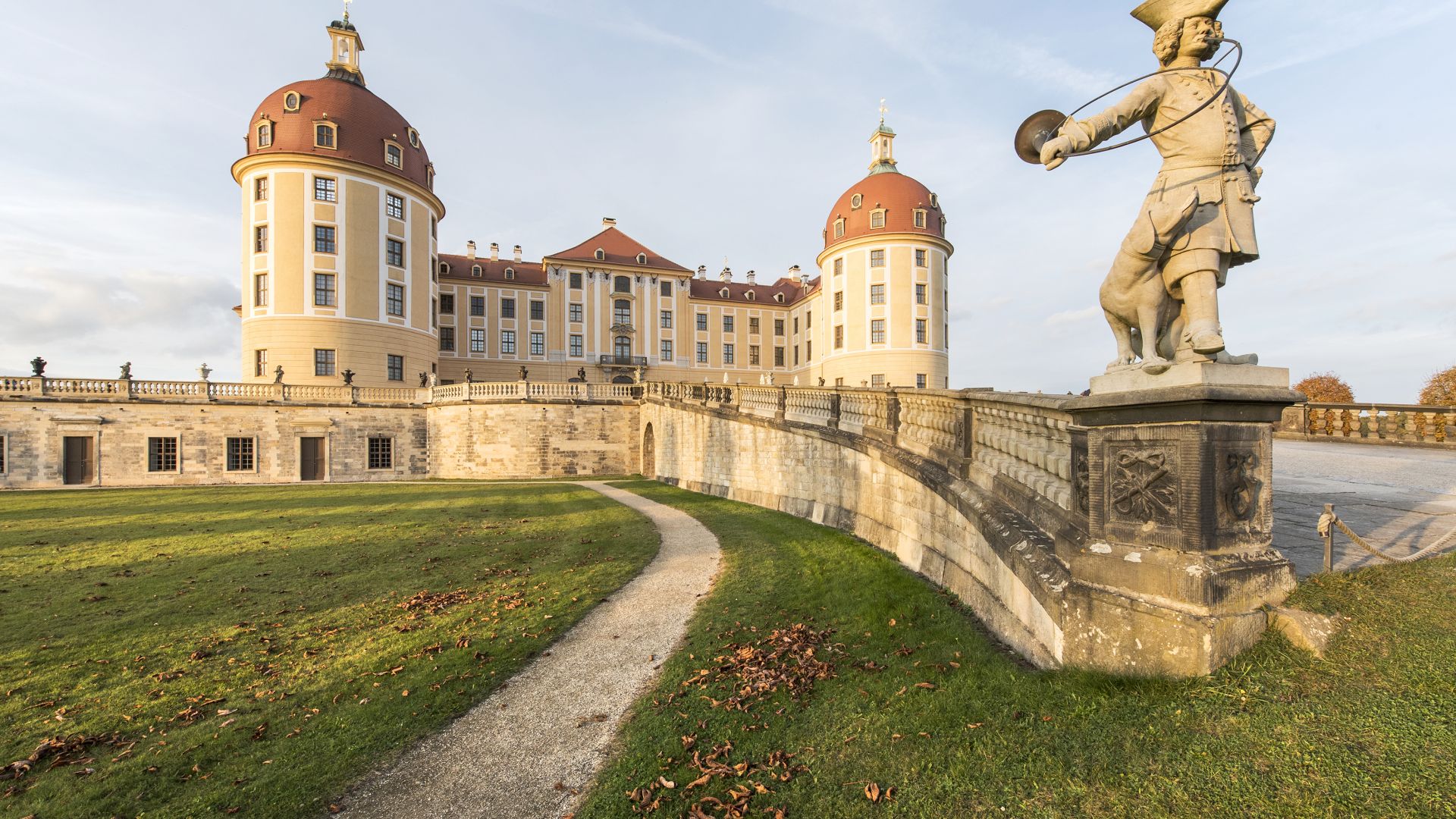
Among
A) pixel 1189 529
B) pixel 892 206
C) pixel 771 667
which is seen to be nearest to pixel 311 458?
pixel 771 667

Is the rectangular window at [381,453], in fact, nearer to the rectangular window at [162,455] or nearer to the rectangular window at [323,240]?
the rectangular window at [162,455]

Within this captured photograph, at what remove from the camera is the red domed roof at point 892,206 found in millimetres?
44844

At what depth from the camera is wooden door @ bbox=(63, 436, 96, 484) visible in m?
29.5

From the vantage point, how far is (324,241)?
36.0 metres

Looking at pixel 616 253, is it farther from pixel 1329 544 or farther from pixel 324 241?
pixel 1329 544

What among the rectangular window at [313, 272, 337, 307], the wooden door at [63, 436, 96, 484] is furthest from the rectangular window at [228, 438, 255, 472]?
the rectangular window at [313, 272, 337, 307]

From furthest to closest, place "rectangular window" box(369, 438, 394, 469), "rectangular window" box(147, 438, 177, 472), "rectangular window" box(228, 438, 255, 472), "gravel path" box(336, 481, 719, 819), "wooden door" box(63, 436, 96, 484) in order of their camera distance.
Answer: "rectangular window" box(369, 438, 394, 469) → "rectangular window" box(228, 438, 255, 472) → "rectangular window" box(147, 438, 177, 472) → "wooden door" box(63, 436, 96, 484) → "gravel path" box(336, 481, 719, 819)

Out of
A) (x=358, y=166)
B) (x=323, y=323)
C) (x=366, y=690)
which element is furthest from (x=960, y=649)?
(x=358, y=166)

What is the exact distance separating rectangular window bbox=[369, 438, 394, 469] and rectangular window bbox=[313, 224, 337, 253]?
12160 millimetres

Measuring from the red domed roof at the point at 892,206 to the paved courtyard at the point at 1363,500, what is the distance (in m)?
35.1

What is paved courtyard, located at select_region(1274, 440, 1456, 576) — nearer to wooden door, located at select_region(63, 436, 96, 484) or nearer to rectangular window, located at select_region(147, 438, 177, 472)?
rectangular window, located at select_region(147, 438, 177, 472)

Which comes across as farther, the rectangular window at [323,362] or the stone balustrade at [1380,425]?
the rectangular window at [323,362]

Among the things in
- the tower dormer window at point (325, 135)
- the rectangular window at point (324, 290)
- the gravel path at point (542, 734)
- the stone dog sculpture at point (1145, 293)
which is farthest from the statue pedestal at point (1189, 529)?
the tower dormer window at point (325, 135)

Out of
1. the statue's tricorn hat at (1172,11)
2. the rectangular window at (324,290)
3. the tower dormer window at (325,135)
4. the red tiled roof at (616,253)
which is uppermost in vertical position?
the tower dormer window at (325,135)
